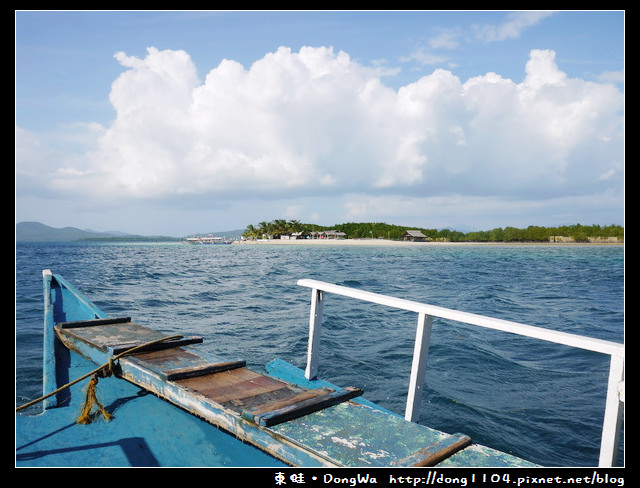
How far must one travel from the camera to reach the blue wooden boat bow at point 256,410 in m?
2.33

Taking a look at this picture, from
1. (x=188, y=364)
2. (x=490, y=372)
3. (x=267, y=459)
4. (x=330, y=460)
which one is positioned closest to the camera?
(x=330, y=460)

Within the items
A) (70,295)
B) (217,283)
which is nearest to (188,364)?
(70,295)

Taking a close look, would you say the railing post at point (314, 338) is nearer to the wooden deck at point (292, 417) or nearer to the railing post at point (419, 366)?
the wooden deck at point (292, 417)

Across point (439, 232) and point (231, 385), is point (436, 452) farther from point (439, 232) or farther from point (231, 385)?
point (439, 232)

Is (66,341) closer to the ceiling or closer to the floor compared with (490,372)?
closer to the ceiling

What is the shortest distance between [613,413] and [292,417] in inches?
70.9

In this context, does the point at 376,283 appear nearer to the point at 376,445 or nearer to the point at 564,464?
the point at 564,464

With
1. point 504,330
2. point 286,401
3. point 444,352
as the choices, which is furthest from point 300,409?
point 444,352

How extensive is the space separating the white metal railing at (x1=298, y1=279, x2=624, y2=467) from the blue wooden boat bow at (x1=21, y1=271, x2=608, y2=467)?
1.26 ft

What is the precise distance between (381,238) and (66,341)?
133667mm

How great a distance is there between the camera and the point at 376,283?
28047 mm

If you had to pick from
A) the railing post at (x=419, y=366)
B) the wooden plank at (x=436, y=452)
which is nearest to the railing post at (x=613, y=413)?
the wooden plank at (x=436, y=452)

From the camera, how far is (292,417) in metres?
2.70

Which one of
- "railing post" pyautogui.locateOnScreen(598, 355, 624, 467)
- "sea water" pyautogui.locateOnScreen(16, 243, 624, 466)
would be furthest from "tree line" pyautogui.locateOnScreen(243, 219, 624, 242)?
"railing post" pyautogui.locateOnScreen(598, 355, 624, 467)
